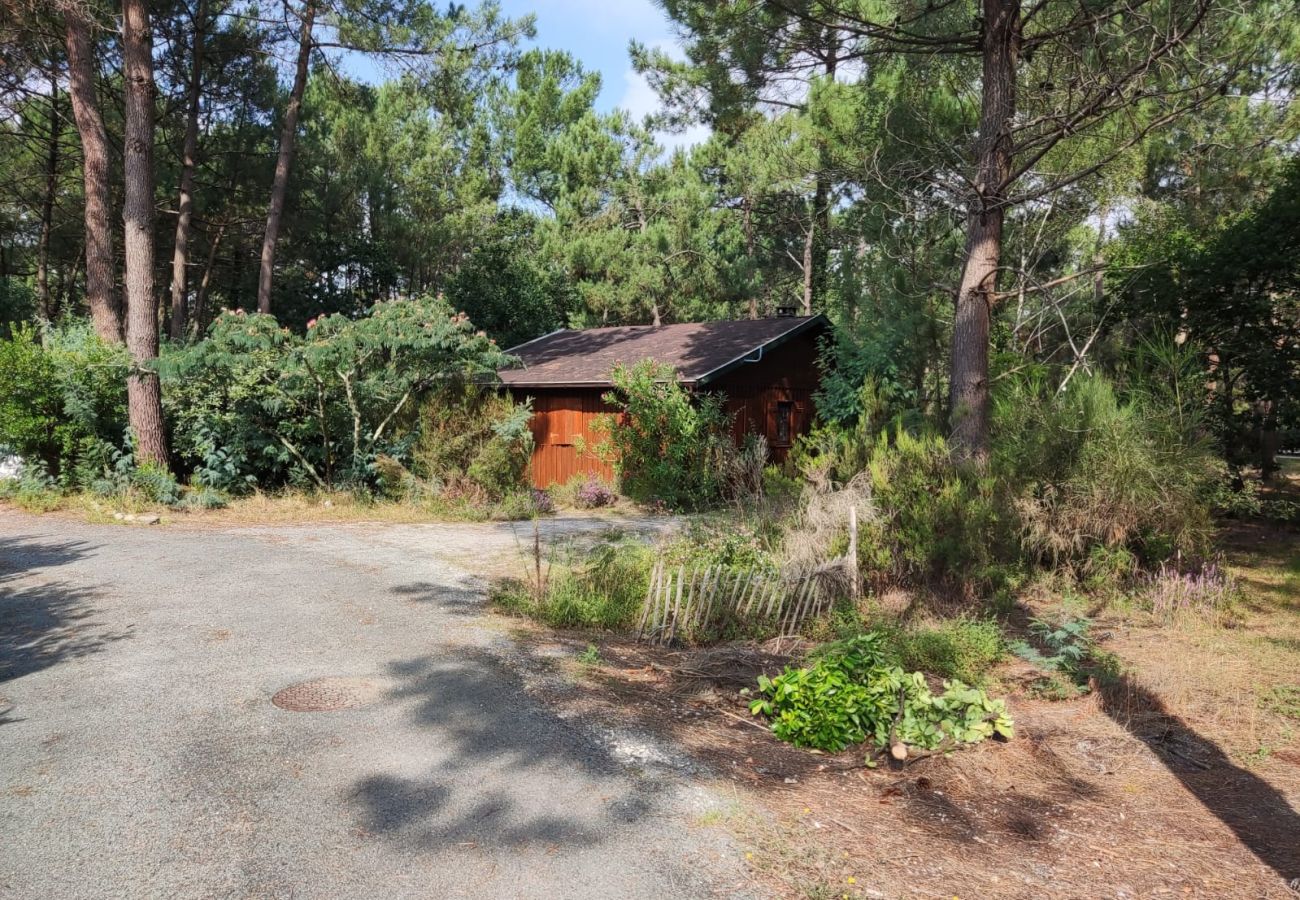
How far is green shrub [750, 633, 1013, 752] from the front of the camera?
17.0 feet

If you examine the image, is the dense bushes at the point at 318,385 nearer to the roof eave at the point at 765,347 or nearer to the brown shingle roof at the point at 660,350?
the brown shingle roof at the point at 660,350

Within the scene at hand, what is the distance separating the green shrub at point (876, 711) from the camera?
519cm

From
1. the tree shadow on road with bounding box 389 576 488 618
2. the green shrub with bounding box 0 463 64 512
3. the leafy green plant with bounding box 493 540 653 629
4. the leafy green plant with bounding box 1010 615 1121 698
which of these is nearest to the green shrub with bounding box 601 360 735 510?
the leafy green plant with bounding box 493 540 653 629

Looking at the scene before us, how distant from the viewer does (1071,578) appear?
9.02m

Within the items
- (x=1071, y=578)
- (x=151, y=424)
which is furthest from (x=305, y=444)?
(x=1071, y=578)

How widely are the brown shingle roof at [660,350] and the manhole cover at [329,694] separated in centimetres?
1095

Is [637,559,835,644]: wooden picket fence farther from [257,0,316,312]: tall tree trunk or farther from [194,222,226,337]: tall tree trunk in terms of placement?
[194,222,226,337]: tall tree trunk

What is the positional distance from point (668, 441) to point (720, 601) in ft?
27.9

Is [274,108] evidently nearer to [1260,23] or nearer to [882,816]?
[1260,23]

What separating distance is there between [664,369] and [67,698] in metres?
11.7

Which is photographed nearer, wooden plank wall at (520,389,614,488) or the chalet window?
wooden plank wall at (520,389,614,488)

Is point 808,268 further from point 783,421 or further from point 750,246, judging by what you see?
point 783,421

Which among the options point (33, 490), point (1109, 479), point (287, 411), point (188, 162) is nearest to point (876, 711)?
point (1109, 479)

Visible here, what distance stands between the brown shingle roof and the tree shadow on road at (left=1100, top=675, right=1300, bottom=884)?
1072cm
